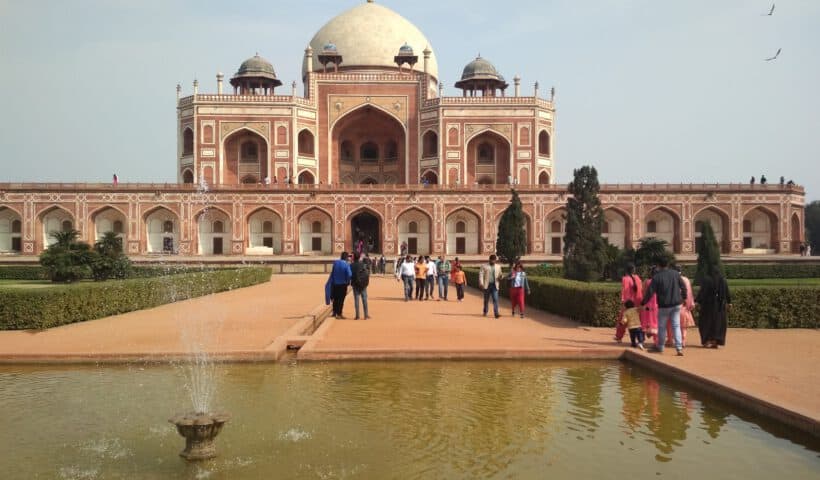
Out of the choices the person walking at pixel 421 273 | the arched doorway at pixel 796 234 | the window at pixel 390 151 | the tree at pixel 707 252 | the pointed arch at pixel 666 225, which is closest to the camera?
the person walking at pixel 421 273

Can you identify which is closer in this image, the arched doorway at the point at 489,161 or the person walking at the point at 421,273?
the person walking at the point at 421,273

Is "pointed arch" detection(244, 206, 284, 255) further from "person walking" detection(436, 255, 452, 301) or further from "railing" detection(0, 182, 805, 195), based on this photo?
"person walking" detection(436, 255, 452, 301)

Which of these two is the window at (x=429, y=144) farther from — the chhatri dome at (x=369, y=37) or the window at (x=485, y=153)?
the chhatri dome at (x=369, y=37)

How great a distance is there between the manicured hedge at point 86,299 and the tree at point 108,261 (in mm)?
3606

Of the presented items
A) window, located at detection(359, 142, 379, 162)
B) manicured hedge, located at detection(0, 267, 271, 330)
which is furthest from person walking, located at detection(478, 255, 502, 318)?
window, located at detection(359, 142, 379, 162)

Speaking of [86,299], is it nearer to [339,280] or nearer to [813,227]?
[339,280]

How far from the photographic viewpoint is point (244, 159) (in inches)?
1385

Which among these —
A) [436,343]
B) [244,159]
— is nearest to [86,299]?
[436,343]

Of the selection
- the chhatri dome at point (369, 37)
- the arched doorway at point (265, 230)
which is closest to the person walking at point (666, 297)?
the arched doorway at point (265, 230)

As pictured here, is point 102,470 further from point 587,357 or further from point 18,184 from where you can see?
point 18,184

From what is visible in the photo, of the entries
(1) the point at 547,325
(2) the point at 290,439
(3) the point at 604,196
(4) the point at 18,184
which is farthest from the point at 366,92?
(2) the point at 290,439

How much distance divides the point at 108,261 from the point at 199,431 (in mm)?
14361

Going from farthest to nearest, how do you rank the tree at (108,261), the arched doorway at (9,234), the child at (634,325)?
the arched doorway at (9,234) < the tree at (108,261) < the child at (634,325)

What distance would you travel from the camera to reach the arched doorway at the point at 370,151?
37.1 m
